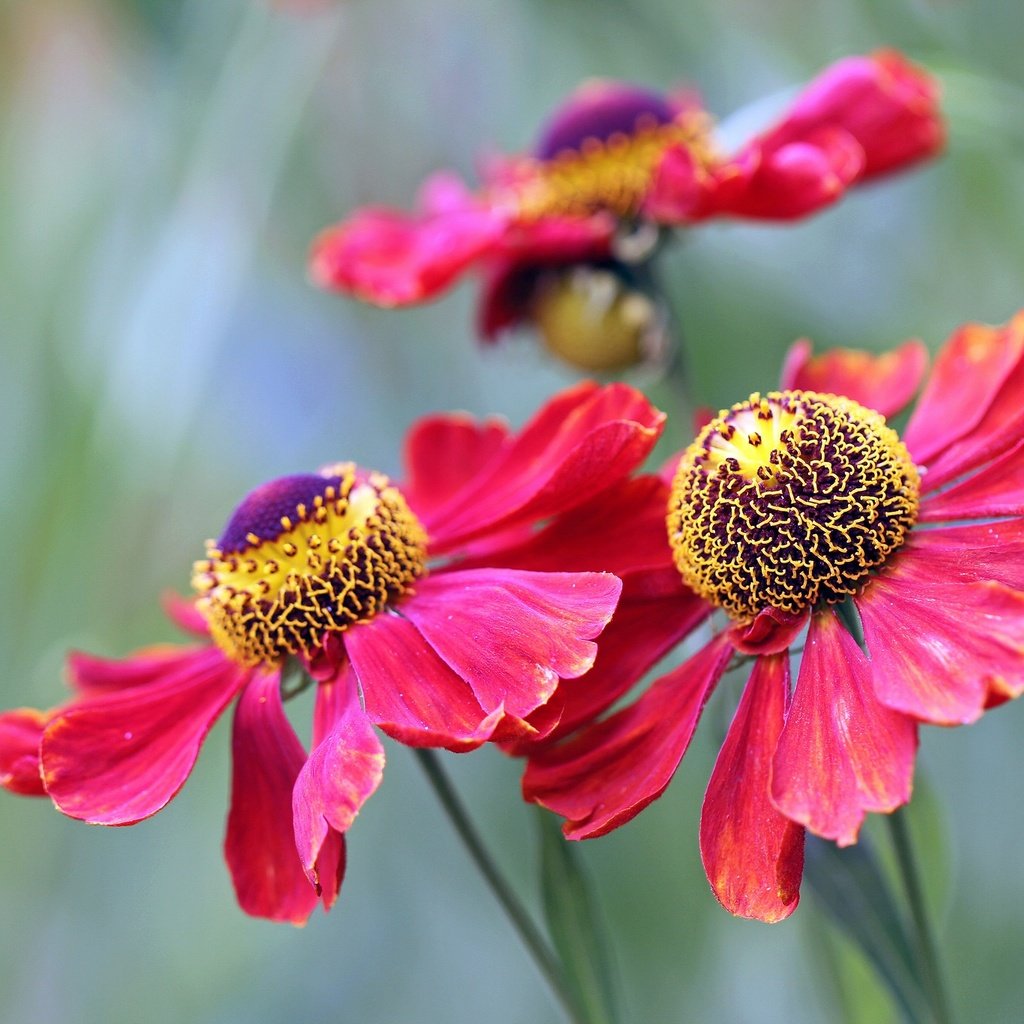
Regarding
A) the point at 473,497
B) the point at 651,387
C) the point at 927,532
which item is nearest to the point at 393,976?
the point at 651,387

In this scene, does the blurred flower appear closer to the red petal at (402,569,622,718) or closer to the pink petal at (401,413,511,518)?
the pink petal at (401,413,511,518)

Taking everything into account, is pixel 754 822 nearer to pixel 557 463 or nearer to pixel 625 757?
pixel 625 757

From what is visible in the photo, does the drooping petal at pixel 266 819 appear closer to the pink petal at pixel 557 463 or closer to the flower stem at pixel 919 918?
the pink petal at pixel 557 463

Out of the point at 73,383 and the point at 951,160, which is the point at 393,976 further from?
the point at 951,160

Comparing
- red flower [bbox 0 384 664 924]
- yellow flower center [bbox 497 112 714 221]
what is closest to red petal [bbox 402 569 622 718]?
red flower [bbox 0 384 664 924]

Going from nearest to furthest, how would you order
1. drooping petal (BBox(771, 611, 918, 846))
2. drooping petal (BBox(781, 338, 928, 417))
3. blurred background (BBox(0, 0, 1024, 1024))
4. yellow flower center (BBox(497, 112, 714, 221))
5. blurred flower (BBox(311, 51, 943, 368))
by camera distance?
drooping petal (BBox(771, 611, 918, 846)), drooping petal (BBox(781, 338, 928, 417)), blurred flower (BBox(311, 51, 943, 368)), yellow flower center (BBox(497, 112, 714, 221)), blurred background (BBox(0, 0, 1024, 1024))

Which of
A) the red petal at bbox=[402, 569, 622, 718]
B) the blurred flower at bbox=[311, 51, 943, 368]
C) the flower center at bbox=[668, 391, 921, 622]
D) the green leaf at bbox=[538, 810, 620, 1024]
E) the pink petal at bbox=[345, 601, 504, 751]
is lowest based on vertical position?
the green leaf at bbox=[538, 810, 620, 1024]

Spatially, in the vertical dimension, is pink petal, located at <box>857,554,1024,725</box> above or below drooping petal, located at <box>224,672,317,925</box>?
above
